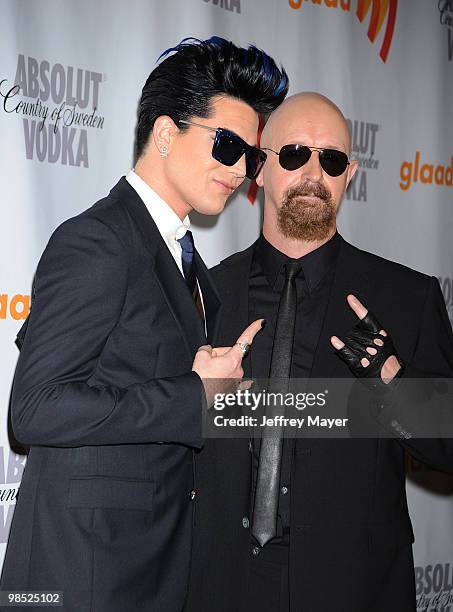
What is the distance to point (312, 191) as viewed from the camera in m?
2.71

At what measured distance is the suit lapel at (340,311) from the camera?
2500 millimetres

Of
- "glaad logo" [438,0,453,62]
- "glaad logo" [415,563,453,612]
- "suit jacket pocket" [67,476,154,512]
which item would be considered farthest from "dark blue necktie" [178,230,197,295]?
"glaad logo" [438,0,453,62]

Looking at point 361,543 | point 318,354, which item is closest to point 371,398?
point 318,354

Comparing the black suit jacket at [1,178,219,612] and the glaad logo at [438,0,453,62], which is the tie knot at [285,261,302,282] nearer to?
the black suit jacket at [1,178,219,612]

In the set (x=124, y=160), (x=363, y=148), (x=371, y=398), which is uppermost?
(x=363, y=148)

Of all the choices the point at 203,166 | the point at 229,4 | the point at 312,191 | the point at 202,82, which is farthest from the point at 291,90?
the point at 203,166

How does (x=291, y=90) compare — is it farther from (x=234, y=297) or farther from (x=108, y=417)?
(x=108, y=417)

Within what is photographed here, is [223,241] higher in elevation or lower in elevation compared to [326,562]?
higher

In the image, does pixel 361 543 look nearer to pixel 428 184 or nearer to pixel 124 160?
pixel 124 160

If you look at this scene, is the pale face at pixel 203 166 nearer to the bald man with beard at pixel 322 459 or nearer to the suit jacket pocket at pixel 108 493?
the bald man with beard at pixel 322 459

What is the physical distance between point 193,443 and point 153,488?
0.63 feet

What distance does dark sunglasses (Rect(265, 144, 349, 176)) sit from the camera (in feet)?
8.87

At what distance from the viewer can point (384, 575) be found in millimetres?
2500

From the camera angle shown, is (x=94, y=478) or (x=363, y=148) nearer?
(x=94, y=478)
